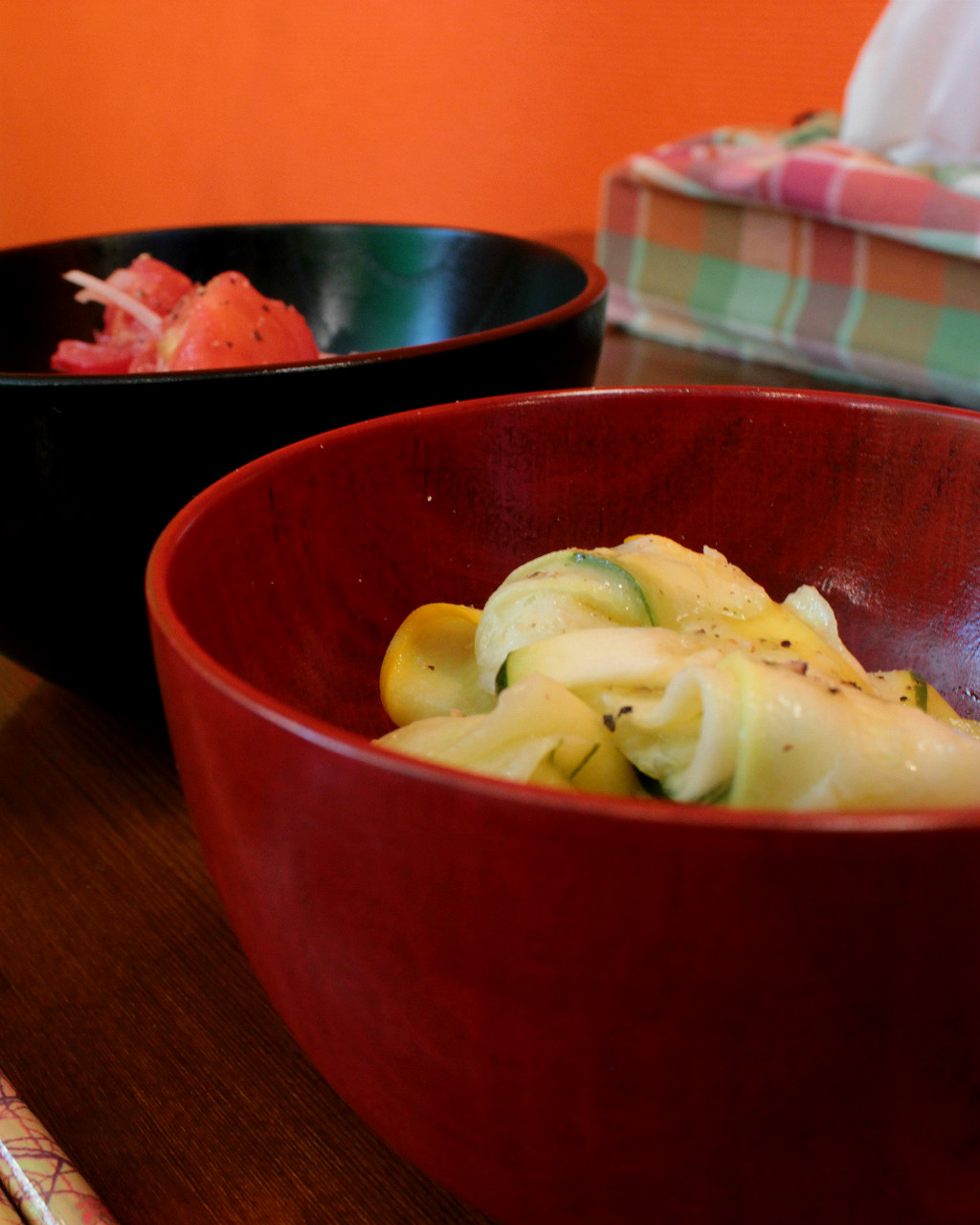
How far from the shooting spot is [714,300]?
1.49 meters

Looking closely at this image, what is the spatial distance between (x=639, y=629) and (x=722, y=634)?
0.14 ft

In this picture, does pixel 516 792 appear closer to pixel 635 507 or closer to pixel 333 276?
pixel 635 507

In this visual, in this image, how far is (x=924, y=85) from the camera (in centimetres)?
148

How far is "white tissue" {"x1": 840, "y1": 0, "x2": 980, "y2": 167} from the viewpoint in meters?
1.45

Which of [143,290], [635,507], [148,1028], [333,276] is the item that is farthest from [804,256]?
[148,1028]

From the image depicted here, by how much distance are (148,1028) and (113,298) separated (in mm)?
533

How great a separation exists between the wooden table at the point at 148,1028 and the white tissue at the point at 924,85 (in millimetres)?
1327

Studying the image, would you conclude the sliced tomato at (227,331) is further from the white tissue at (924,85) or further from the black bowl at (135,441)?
the white tissue at (924,85)

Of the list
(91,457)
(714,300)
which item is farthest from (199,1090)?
(714,300)

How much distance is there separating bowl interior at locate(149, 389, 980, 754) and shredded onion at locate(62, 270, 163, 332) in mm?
355

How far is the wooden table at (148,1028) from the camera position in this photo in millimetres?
360

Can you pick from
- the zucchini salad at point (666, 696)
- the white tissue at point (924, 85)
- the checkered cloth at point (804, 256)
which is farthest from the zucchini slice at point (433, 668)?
the white tissue at point (924, 85)

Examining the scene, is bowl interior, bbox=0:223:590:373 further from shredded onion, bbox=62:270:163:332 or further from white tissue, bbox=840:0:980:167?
white tissue, bbox=840:0:980:167

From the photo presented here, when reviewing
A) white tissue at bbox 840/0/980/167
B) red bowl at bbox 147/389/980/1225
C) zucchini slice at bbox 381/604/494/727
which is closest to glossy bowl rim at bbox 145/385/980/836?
red bowl at bbox 147/389/980/1225
